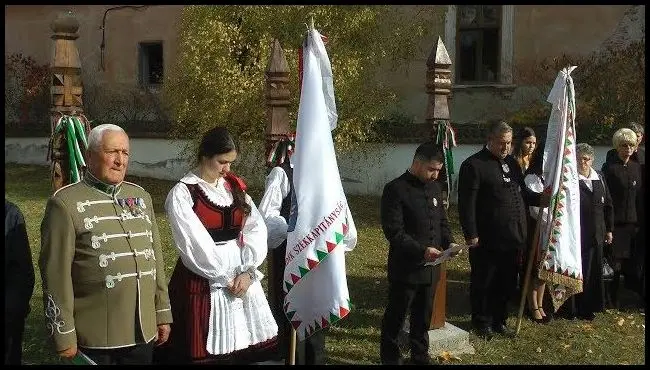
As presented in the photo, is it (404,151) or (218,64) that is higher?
(218,64)

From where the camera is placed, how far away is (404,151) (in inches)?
583

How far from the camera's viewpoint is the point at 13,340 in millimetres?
3846

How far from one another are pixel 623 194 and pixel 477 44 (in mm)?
10052

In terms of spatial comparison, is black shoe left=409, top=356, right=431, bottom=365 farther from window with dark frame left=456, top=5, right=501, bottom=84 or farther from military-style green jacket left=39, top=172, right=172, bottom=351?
window with dark frame left=456, top=5, right=501, bottom=84

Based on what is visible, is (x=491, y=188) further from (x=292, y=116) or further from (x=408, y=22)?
(x=408, y=22)

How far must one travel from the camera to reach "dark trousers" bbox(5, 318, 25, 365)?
3.78 metres

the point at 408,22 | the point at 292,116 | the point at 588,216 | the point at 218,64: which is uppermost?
the point at 408,22

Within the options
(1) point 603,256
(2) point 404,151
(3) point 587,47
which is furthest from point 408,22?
(1) point 603,256

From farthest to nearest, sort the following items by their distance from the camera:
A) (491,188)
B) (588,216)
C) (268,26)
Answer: (268,26)
(588,216)
(491,188)

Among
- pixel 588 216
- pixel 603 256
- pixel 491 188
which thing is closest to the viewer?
pixel 491 188

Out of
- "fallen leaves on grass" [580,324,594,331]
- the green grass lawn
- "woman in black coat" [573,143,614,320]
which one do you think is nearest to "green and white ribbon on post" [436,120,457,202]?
the green grass lawn

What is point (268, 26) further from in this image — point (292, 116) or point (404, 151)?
point (404, 151)

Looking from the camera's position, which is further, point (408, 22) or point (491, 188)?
point (408, 22)

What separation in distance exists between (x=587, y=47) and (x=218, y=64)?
775 cm
